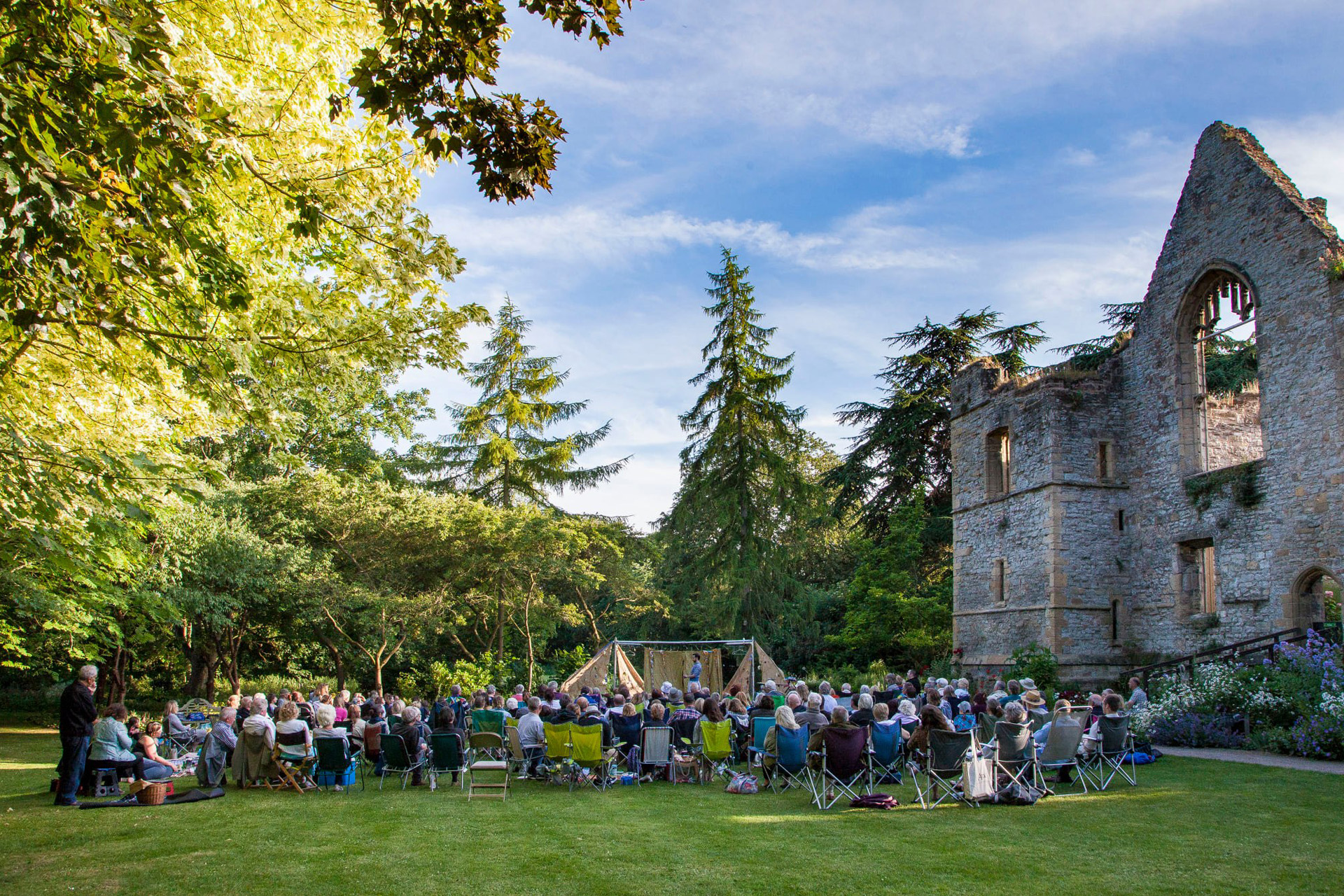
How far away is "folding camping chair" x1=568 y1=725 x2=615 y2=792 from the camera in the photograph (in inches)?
403

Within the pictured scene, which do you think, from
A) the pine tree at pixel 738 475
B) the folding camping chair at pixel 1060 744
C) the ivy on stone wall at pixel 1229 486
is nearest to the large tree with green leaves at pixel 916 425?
the pine tree at pixel 738 475

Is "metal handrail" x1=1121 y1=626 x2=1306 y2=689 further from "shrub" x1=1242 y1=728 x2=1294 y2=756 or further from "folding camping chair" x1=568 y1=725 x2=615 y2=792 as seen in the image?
"folding camping chair" x1=568 y1=725 x2=615 y2=792

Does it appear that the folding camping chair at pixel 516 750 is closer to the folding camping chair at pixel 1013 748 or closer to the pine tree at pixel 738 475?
the folding camping chair at pixel 1013 748

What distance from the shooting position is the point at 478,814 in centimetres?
854

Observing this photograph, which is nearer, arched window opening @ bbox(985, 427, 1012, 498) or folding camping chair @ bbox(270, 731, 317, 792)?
folding camping chair @ bbox(270, 731, 317, 792)

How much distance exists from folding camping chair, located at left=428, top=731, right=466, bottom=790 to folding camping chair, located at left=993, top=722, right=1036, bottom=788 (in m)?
5.67

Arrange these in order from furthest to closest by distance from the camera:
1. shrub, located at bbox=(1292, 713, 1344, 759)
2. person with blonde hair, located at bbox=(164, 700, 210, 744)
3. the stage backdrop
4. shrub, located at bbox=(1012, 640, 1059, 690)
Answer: the stage backdrop < shrub, located at bbox=(1012, 640, 1059, 690) < person with blonde hair, located at bbox=(164, 700, 210, 744) < shrub, located at bbox=(1292, 713, 1344, 759)

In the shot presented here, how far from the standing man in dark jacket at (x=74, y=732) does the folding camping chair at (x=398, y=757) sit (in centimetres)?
291

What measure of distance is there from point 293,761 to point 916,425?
23490 millimetres

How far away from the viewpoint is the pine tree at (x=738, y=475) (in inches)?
1125

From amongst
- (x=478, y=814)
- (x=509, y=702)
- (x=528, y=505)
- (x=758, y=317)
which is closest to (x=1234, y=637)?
(x=509, y=702)

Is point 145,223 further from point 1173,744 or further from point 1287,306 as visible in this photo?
point 1287,306

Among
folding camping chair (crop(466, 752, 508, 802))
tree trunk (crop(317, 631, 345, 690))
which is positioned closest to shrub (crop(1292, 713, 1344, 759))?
folding camping chair (crop(466, 752, 508, 802))

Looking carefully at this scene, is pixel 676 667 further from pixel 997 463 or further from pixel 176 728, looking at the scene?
pixel 176 728
